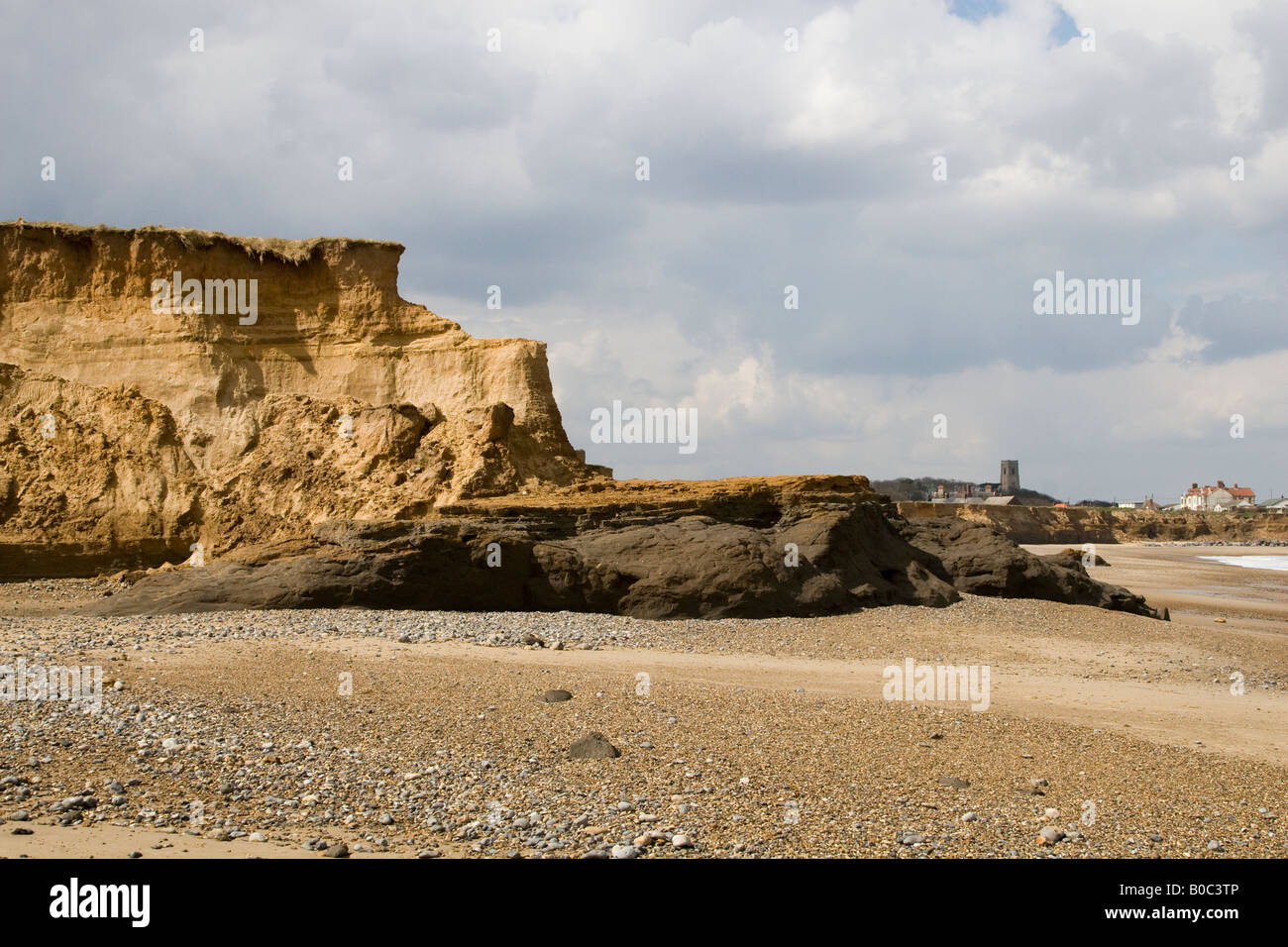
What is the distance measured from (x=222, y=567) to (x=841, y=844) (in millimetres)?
12323

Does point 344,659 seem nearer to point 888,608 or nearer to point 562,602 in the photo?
point 562,602

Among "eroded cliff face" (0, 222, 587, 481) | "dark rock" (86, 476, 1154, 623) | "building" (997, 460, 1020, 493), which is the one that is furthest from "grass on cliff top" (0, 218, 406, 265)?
"building" (997, 460, 1020, 493)

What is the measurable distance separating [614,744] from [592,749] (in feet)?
1.17

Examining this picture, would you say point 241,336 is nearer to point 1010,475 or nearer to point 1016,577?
point 1016,577

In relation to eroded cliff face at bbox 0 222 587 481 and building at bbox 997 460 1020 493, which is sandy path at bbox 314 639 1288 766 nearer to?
eroded cliff face at bbox 0 222 587 481

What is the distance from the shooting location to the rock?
312 inches

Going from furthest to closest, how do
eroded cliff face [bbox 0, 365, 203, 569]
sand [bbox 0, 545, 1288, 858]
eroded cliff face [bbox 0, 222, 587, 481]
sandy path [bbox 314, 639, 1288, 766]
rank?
eroded cliff face [bbox 0, 222, 587, 481] → eroded cliff face [bbox 0, 365, 203, 569] → sandy path [bbox 314, 639, 1288, 766] → sand [bbox 0, 545, 1288, 858]

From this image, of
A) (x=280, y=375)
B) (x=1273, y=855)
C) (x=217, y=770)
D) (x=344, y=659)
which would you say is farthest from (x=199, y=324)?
(x=1273, y=855)

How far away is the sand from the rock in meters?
0.10

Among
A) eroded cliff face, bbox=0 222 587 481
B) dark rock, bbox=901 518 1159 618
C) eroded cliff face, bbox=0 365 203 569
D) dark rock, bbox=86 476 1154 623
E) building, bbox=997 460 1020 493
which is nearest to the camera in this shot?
dark rock, bbox=86 476 1154 623

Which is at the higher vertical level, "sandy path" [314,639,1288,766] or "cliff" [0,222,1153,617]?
"cliff" [0,222,1153,617]

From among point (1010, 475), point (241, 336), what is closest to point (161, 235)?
point (241, 336)

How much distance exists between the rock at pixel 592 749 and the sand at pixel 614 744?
96 millimetres

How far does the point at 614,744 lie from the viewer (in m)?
8.34
